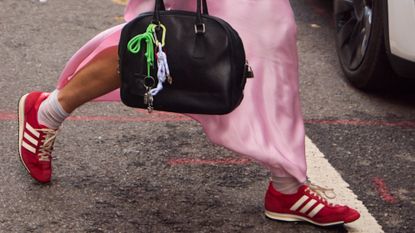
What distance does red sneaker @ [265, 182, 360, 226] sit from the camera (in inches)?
130

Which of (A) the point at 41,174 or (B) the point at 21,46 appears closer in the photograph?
(A) the point at 41,174

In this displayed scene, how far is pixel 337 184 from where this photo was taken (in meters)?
3.76

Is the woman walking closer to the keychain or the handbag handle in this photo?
the handbag handle

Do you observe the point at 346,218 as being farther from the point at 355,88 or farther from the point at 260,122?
the point at 355,88

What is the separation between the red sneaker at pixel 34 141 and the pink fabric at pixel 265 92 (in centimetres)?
51

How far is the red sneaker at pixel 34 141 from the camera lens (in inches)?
138

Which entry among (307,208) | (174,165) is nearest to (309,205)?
(307,208)

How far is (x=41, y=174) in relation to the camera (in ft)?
11.7

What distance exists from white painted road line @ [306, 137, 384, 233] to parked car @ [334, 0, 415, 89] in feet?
2.08

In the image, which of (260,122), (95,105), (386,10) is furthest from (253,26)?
(95,105)

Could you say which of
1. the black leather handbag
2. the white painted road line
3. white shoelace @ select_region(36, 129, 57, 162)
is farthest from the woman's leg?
the white painted road line

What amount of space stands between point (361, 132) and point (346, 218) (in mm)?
1171

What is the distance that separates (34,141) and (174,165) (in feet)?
2.25

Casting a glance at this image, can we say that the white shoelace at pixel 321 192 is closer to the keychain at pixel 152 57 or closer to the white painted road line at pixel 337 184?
the white painted road line at pixel 337 184
